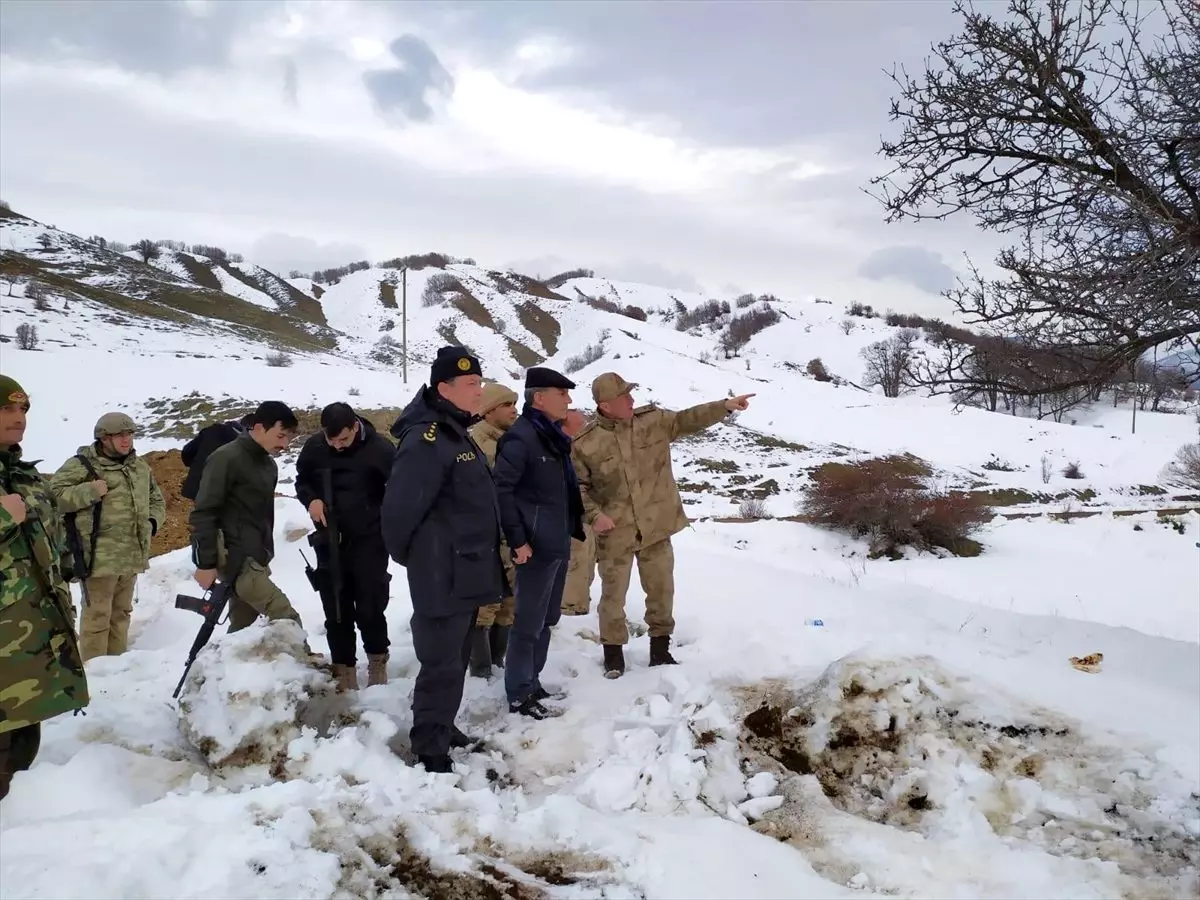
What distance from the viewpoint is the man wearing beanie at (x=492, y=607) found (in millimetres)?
4625

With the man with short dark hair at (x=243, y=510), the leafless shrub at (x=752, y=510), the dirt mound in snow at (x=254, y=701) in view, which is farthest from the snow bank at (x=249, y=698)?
the leafless shrub at (x=752, y=510)

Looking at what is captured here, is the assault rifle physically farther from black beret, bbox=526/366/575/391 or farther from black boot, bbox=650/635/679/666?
black boot, bbox=650/635/679/666

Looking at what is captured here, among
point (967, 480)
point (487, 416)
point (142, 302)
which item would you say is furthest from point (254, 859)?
point (142, 302)

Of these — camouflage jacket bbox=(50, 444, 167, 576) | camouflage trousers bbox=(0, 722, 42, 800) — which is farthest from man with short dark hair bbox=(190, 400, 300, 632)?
camouflage jacket bbox=(50, 444, 167, 576)

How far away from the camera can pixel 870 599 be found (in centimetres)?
688

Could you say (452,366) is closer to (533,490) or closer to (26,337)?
(533,490)

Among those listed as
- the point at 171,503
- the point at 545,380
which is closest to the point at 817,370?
the point at 171,503

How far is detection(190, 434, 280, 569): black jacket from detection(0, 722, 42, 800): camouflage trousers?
46.1 inches

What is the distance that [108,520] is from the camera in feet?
16.7

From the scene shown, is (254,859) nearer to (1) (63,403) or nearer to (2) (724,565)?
(2) (724,565)

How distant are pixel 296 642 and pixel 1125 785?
437 cm

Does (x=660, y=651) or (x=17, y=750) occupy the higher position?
(x=17, y=750)

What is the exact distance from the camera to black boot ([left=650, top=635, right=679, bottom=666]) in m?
4.84

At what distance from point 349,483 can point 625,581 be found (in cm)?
191
